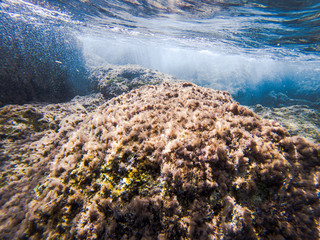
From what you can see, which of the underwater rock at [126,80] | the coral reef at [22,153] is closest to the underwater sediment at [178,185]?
the coral reef at [22,153]

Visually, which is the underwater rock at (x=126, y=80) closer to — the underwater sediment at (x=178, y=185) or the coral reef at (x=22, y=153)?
the coral reef at (x=22, y=153)

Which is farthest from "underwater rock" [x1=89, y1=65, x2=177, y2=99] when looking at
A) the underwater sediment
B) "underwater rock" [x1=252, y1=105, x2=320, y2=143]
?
"underwater rock" [x1=252, y1=105, x2=320, y2=143]

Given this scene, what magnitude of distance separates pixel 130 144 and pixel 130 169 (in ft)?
1.44

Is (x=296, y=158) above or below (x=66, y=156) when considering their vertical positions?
above

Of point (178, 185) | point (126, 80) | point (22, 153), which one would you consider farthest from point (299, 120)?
point (22, 153)

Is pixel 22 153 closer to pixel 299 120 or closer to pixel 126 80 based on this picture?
pixel 126 80

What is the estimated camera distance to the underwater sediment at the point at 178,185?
172 cm

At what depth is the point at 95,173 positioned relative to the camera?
2363mm

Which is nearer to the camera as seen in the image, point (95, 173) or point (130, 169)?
point (130, 169)

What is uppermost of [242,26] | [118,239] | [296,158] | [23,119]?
[242,26]

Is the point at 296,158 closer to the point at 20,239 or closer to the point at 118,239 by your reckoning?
the point at 118,239

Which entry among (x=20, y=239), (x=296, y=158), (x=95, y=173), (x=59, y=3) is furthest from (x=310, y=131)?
(x=59, y=3)

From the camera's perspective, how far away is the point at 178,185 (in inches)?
74.2

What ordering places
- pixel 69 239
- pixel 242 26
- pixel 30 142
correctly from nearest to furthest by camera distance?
pixel 69 239
pixel 30 142
pixel 242 26
